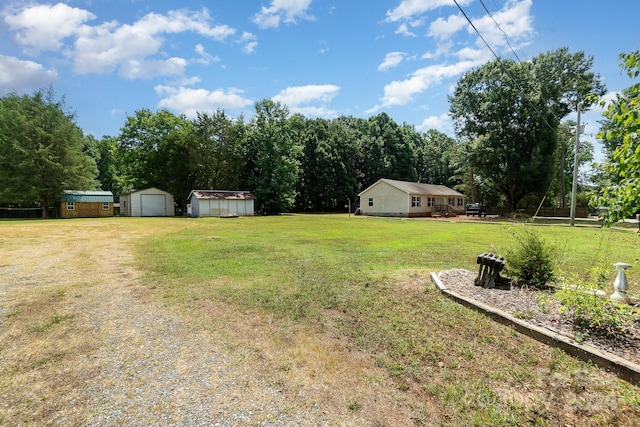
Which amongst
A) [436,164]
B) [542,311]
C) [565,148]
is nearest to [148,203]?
[542,311]

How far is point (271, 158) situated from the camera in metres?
41.4

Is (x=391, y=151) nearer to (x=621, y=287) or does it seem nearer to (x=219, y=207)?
(x=219, y=207)

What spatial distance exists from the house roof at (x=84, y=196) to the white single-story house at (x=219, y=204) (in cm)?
931

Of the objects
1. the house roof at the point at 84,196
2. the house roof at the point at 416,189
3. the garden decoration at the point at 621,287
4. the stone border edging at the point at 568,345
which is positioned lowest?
the stone border edging at the point at 568,345

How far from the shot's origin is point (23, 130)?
99.0 feet

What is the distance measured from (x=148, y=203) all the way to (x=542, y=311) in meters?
40.1

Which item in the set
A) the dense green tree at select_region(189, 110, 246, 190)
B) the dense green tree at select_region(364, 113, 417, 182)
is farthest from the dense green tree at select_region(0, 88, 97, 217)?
the dense green tree at select_region(364, 113, 417, 182)

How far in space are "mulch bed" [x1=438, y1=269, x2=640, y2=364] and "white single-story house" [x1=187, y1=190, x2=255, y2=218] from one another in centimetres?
3062

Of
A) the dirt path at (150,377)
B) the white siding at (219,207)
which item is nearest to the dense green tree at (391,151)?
the white siding at (219,207)

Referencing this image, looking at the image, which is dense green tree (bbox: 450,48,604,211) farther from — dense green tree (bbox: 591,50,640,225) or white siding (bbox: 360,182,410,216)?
dense green tree (bbox: 591,50,640,225)

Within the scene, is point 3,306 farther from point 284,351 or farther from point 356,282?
point 356,282

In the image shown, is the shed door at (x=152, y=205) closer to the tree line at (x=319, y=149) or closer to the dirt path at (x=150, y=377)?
the tree line at (x=319, y=149)

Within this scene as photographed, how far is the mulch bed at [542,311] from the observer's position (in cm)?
346

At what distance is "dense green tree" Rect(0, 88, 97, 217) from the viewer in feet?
98.2
